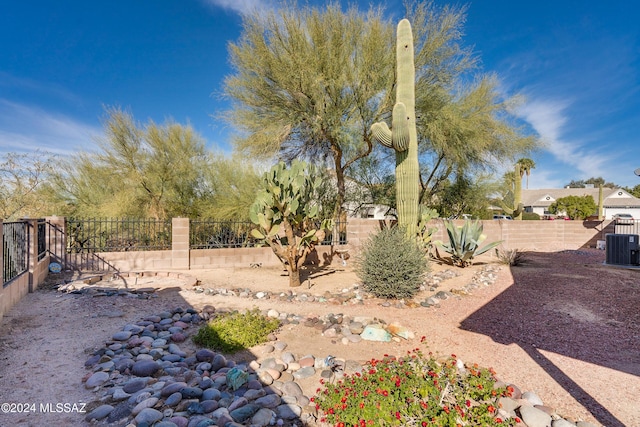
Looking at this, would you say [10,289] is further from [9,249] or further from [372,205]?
[372,205]

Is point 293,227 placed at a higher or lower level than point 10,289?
higher

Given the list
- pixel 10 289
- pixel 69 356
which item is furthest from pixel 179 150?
pixel 69 356

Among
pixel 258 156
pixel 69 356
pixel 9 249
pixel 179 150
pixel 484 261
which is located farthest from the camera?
pixel 179 150

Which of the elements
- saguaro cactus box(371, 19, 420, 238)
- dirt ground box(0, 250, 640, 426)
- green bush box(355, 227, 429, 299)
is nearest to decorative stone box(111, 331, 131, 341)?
dirt ground box(0, 250, 640, 426)

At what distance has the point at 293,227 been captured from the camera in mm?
7715

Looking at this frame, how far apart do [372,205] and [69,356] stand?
37.7 ft

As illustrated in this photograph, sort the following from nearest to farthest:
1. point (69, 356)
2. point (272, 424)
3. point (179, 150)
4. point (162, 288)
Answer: point (272, 424)
point (69, 356)
point (162, 288)
point (179, 150)

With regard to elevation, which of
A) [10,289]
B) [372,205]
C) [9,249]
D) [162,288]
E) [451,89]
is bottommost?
[162,288]

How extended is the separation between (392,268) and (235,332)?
2.97 metres

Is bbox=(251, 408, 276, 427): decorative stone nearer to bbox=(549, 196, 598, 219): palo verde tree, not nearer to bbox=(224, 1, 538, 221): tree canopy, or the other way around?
bbox=(224, 1, 538, 221): tree canopy

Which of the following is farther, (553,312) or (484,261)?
(484,261)

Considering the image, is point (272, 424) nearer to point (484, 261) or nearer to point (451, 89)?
point (484, 261)

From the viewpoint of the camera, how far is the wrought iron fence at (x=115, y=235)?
875cm

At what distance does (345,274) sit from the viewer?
26.9 ft
